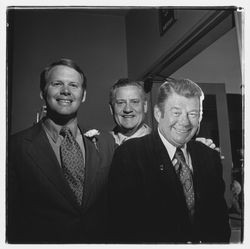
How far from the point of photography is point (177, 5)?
1.76 metres

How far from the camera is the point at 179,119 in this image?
1.72 meters

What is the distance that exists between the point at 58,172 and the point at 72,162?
75 mm

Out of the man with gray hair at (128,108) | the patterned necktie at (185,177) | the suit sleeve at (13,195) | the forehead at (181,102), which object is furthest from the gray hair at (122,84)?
the suit sleeve at (13,195)

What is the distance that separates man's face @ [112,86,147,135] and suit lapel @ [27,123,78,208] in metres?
0.34

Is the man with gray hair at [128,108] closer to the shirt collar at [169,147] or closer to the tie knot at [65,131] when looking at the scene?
the shirt collar at [169,147]

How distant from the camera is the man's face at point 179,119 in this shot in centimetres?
172

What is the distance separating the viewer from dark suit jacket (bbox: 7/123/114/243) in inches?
63.8

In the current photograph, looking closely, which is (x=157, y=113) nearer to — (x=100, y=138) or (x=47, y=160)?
(x=100, y=138)

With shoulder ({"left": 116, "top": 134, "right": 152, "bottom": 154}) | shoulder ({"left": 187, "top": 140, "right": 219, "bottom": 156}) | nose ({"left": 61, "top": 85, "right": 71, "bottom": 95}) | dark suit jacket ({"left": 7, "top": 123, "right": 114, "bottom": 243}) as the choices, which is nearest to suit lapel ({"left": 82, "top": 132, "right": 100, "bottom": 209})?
dark suit jacket ({"left": 7, "top": 123, "right": 114, "bottom": 243})

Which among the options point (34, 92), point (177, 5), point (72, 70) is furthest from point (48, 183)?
point (177, 5)

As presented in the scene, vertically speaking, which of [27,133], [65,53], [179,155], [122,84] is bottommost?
[179,155]

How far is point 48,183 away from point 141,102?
0.56 m

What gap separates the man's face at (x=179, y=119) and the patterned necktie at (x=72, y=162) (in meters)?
0.40

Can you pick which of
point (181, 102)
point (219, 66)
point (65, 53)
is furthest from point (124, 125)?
point (219, 66)
